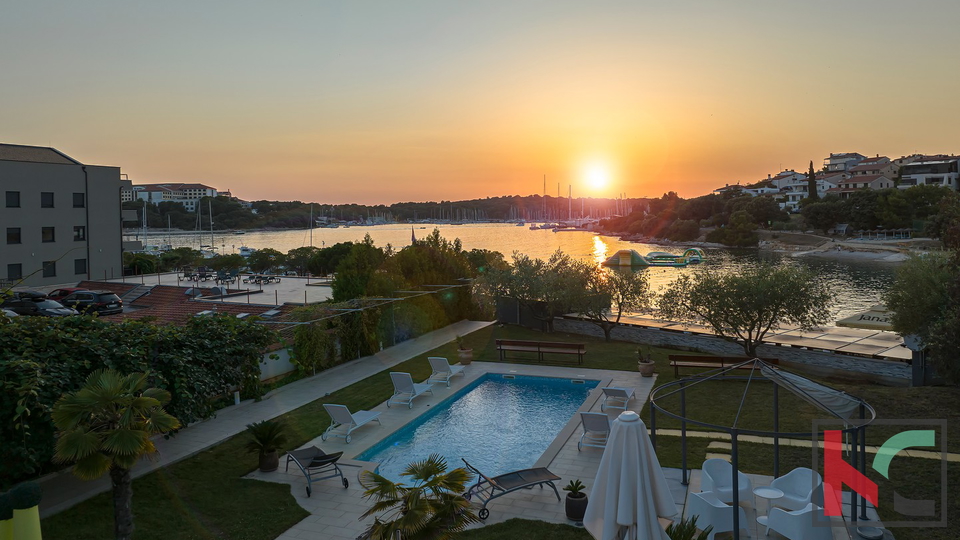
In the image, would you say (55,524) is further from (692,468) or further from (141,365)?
(692,468)

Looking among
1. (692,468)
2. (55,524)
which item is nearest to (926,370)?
(692,468)

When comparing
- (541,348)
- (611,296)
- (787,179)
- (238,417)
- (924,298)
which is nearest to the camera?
(238,417)

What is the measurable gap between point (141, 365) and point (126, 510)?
2.95m

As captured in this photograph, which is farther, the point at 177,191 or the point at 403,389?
the point at 177,191

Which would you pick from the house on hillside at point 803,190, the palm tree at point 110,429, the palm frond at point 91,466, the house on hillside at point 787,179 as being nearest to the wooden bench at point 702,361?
the palm tree at point 110,429

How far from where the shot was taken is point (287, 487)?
33.0 ft

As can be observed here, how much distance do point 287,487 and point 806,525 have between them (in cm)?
788

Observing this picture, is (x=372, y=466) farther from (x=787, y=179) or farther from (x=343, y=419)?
(x=787, y=179)

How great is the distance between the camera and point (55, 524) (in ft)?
27.8

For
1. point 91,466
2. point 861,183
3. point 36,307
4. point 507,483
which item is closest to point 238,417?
point 91,466

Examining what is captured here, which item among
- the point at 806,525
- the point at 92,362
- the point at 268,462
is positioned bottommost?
the point at 268,462

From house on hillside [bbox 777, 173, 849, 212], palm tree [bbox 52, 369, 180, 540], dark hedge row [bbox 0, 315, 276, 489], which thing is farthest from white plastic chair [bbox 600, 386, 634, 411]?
house on hillside [bbox 777, 173, 849, 212]

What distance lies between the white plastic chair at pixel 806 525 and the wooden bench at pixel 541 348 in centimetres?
1189

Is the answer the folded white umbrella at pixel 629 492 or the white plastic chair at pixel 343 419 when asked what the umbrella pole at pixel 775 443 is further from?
the white plastic chair at pixel 343 419
